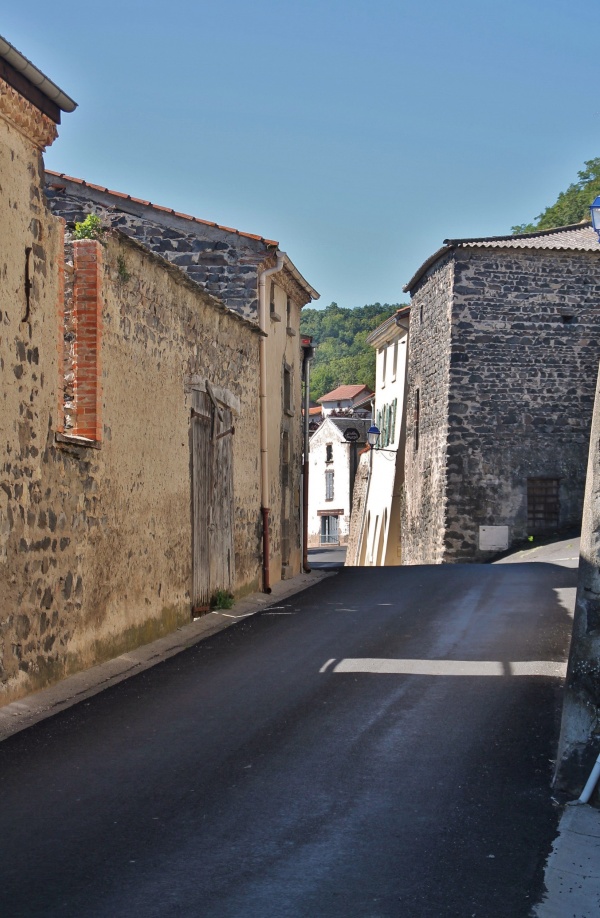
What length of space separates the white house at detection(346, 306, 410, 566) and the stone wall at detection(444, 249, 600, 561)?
678 cm

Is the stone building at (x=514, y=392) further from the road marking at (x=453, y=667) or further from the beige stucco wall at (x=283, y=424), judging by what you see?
the road marking at (x=453, y=667)

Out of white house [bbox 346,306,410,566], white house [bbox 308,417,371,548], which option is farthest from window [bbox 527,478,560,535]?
white house [bbox 308,417,371,548]

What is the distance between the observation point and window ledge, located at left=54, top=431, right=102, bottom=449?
8.80 meters

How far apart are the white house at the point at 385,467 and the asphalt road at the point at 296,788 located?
83.2 ft

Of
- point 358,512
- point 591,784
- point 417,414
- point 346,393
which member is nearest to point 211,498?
point 591,784

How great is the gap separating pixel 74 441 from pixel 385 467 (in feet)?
95.0

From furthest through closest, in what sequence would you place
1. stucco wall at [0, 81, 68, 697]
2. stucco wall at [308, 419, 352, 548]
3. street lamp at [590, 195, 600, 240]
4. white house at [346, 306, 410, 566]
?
stucco wall at [308, 419, 352, 548] < white house at [346, 306, 410, 566] < street lamp at [590, 195, 600, 240] < stucco wall at [0, 81, 68, 697]

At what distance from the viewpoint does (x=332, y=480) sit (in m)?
63.3

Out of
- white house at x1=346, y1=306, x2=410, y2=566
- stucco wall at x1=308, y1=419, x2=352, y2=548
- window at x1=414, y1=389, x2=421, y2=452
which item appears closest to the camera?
window at x1=414, y1=389, x2=421, y2=452

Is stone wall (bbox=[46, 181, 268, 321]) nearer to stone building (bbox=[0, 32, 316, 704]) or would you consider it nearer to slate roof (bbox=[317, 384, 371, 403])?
stone building (bbox=[0, 32, 316, 704])

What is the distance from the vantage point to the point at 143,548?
11023 millimetres

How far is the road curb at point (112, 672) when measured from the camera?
7.49m

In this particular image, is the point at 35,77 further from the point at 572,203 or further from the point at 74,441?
the point at 572,203

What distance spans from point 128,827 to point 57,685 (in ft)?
12.1
